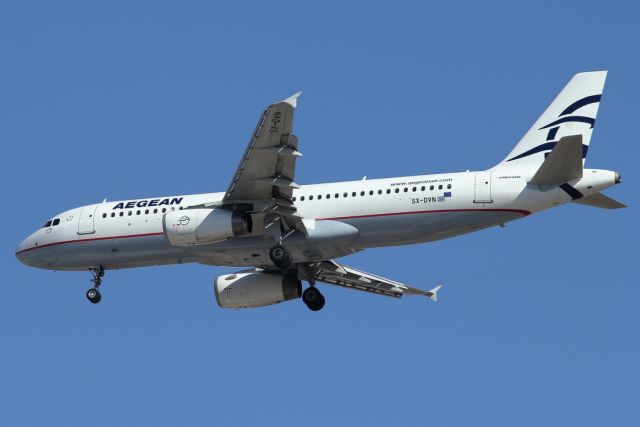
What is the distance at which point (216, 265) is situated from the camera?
155 feet

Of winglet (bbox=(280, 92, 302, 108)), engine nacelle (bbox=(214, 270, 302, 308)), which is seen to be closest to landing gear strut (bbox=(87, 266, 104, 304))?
engine nacelle (bbox=(214, 270, 302, 308))

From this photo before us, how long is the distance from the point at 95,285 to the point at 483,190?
556 inches

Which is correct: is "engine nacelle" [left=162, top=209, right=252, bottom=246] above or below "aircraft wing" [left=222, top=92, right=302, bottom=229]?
below

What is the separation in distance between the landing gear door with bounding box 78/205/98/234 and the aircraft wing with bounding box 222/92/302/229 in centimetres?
605

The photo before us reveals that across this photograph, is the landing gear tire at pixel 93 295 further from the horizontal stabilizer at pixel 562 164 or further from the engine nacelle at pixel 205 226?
the horizontal stabilizer at pixel 562 164

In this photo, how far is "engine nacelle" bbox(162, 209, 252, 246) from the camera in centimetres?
4428

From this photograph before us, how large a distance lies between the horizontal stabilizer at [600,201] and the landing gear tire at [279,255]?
9.28 metres

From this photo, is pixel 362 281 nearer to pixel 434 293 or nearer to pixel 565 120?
pixel 434 293

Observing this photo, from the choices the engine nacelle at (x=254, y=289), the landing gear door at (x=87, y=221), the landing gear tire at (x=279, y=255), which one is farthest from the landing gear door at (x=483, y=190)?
the landing gear door at (x=87, y=221)

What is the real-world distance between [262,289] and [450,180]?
27.0 feet

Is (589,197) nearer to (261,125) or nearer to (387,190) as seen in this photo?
(387,190)

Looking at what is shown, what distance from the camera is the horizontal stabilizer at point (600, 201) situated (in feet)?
143

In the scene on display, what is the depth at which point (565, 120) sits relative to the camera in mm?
45594

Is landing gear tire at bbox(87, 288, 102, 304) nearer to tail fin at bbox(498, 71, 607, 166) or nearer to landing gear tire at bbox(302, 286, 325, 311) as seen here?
landing gear tire at bbox(302, 286, 325, 311)
